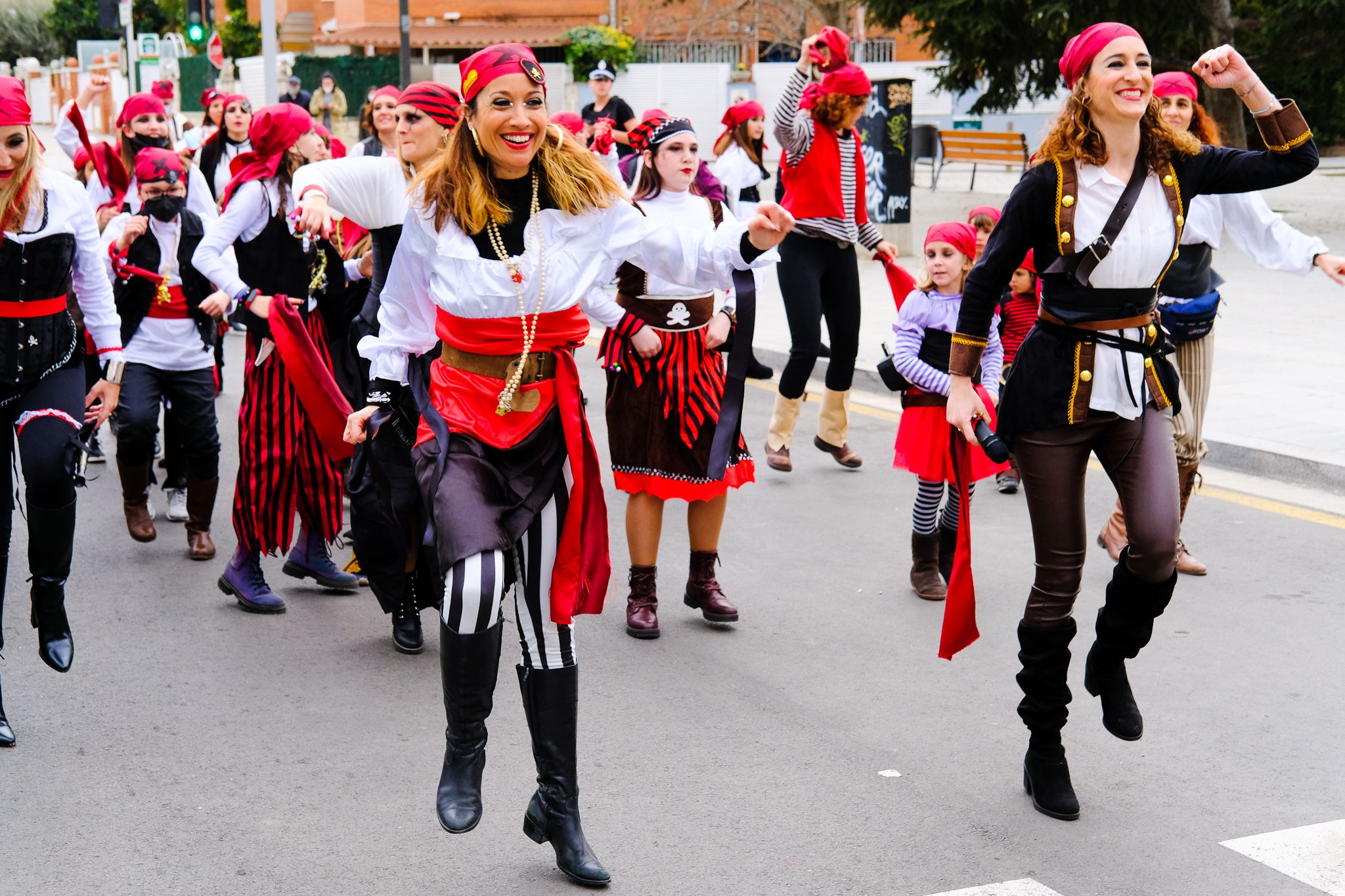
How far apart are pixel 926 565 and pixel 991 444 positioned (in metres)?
2.23

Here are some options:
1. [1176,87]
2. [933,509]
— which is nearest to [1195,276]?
[1176,87]

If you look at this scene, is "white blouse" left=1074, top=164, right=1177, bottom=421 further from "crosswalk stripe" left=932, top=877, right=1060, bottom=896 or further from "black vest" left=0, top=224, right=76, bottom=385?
"black vest" left=0, top=224, right=76, bottom=385

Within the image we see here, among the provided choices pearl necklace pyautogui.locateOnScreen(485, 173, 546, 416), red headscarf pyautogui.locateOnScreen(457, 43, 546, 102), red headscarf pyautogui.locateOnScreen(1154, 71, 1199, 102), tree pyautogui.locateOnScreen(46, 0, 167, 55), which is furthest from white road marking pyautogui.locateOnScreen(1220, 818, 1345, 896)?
tree pyautogui.locateOnScreen(46, 0, 167, 55)

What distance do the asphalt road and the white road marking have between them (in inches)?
2.0

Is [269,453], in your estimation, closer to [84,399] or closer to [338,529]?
[338,529]

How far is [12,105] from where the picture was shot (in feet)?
15.4

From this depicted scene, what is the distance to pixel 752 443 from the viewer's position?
9.34 meters

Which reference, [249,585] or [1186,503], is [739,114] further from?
[249,585]

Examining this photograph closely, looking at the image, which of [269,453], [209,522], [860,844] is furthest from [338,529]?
[860,844]

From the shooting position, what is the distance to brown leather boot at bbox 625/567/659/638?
5.79 meters

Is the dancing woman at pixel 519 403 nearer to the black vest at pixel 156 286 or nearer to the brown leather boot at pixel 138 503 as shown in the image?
the black vest at pixel 156 286

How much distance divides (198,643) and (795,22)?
48004mm

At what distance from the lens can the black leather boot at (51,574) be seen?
491cm

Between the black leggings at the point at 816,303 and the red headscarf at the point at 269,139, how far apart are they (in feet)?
9.53
